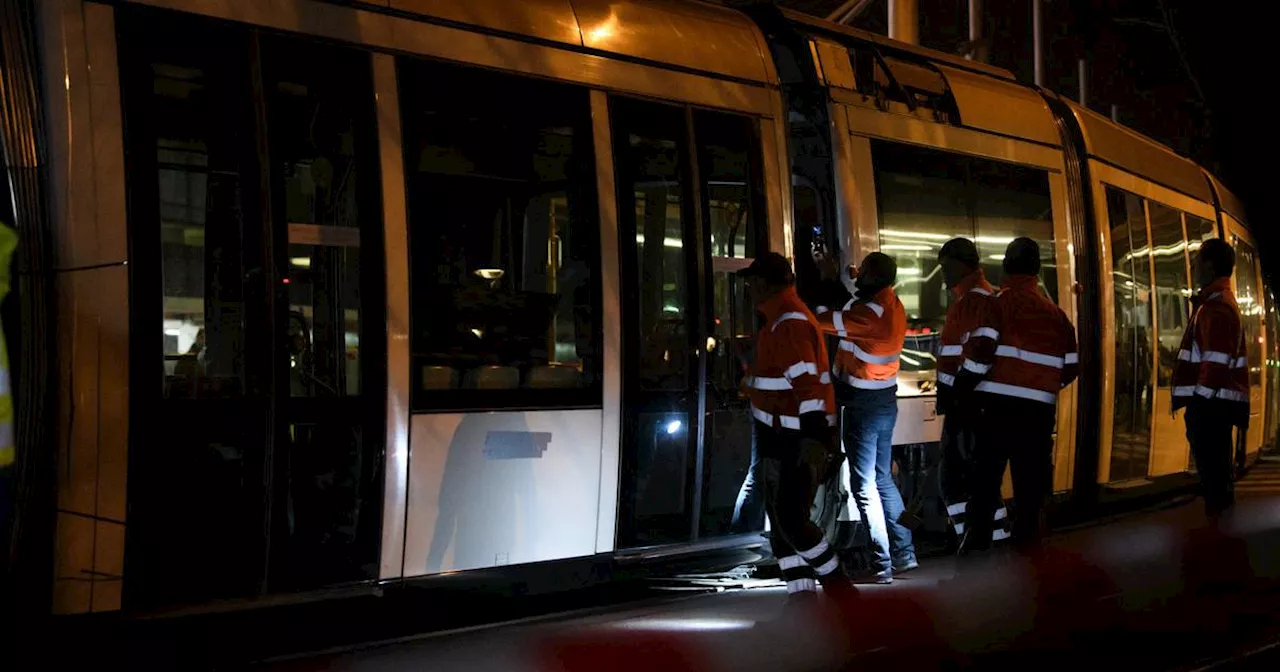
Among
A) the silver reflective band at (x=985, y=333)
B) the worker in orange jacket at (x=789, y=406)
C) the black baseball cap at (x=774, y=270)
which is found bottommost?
the worker in orange jacket at (x=789, y=406)

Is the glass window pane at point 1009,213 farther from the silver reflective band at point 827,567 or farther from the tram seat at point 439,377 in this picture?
the tram seat at point 439,377

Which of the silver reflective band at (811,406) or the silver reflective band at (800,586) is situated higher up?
the silver reflective band at (811,406)

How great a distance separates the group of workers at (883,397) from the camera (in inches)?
235

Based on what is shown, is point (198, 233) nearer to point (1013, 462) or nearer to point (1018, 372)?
point (1018, 372)

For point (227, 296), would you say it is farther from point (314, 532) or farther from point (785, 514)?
point (785, 514)

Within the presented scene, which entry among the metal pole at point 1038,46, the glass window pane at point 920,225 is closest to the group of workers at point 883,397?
the glass window pane at point 920,225

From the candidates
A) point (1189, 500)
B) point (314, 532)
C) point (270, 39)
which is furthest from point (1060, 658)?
point (1189, 500)

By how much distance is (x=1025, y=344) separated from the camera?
6.83 meters

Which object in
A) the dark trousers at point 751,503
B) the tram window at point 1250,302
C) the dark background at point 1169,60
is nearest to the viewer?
the dark trousers at point 751,503

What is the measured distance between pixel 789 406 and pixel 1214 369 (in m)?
4.01

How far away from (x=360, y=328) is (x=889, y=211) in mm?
3599

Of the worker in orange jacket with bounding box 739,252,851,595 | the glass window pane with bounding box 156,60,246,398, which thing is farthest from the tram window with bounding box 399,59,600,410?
the worker in orange jacket with bounding box 739,252,851,595

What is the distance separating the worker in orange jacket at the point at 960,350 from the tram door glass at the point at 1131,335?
2.49 meters

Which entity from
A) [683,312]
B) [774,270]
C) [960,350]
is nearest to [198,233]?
[683,312]
